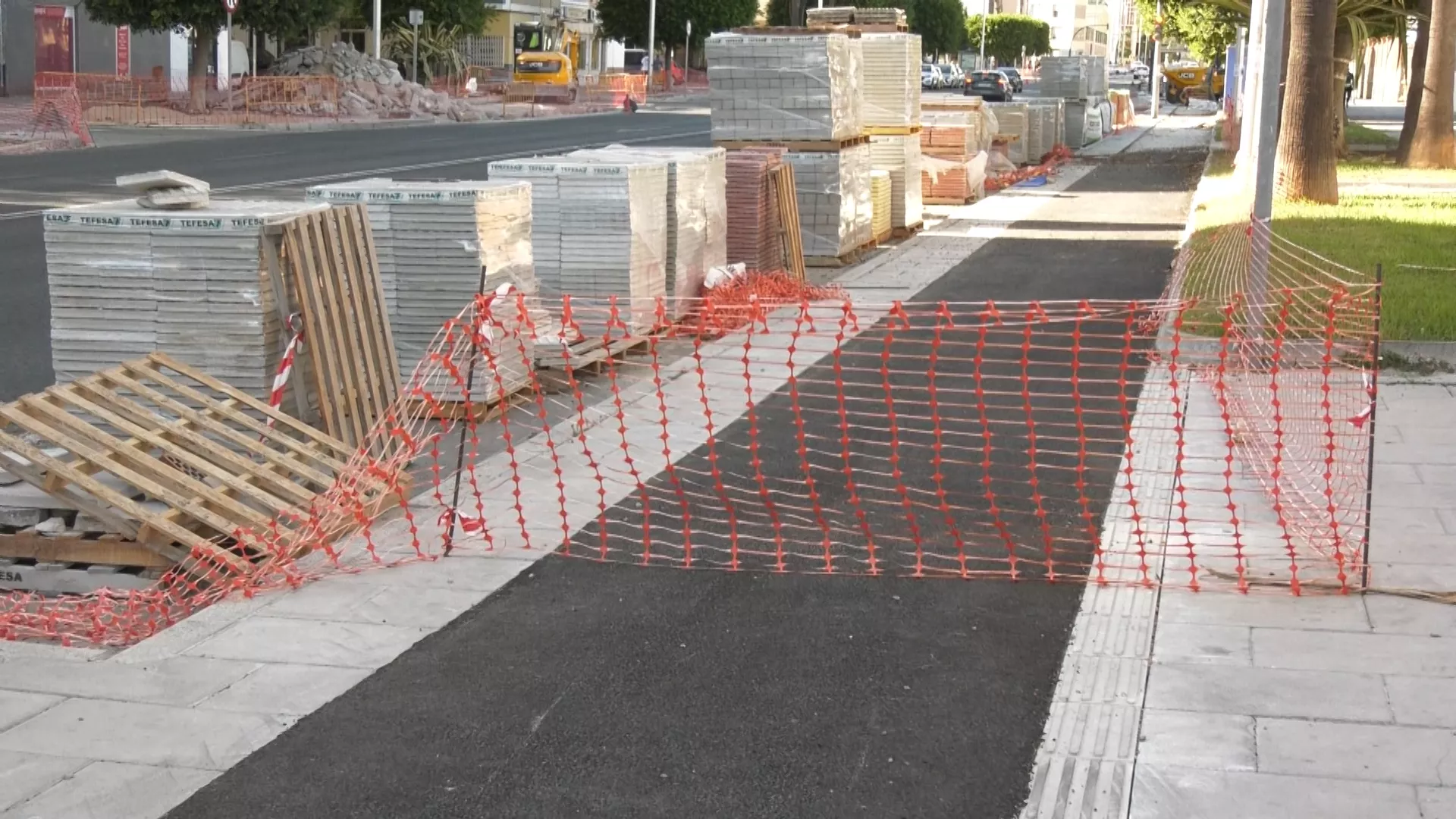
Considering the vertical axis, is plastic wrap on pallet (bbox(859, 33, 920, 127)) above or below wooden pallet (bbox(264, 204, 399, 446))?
above

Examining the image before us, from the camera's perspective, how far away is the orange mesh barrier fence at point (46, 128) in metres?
34.6

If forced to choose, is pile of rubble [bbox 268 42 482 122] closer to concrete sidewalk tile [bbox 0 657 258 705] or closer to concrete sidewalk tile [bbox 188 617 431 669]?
concrete sidewalk tile [bbox 188 617 431 669]

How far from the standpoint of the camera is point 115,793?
5305 mm

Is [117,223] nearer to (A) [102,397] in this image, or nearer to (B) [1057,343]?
(A) [102,397]

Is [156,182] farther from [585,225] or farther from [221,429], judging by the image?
[585,225]

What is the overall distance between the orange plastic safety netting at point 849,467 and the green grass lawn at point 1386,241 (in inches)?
31.5

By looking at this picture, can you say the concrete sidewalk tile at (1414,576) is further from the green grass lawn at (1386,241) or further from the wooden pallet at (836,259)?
the wooden pallet at (836,259)

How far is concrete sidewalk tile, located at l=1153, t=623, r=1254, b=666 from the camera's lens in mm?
6555

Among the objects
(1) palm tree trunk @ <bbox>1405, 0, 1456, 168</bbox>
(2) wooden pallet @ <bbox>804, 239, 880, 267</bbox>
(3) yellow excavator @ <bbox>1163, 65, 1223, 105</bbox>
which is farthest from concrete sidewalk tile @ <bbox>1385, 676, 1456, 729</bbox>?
(3) yellow excavator @ <bbox>1163, 65, 1223, 105</bbox>

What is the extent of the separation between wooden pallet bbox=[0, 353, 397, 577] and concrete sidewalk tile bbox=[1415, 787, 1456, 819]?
4933mm

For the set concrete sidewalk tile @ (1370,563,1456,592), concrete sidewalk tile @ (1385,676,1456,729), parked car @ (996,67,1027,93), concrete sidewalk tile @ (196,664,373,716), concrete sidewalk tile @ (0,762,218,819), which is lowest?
concrete sidewalk tile @ (0,762,218,819)

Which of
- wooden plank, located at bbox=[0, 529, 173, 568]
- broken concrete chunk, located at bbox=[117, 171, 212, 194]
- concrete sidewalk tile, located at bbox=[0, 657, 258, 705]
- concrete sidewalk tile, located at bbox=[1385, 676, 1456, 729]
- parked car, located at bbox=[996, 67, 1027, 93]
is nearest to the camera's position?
concrete sidewalk tile, located at bbox=[1385, 676, 1456, 729]

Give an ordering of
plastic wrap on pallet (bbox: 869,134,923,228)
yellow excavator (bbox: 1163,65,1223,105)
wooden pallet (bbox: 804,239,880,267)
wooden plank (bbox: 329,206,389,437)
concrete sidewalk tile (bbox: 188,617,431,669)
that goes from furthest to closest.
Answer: yellow excavator (bbox: 1163,65,1223,105) → plastic wrap on pallet (bbox: 869,134,923,228) → wooden pallet (bbox: 804,239,880,267) → wooden plank (bbox: 329,206,389,437) → concrete sidewalk tile (bbox: 188,617,431,669)

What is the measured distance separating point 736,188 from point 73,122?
24.8 meters
